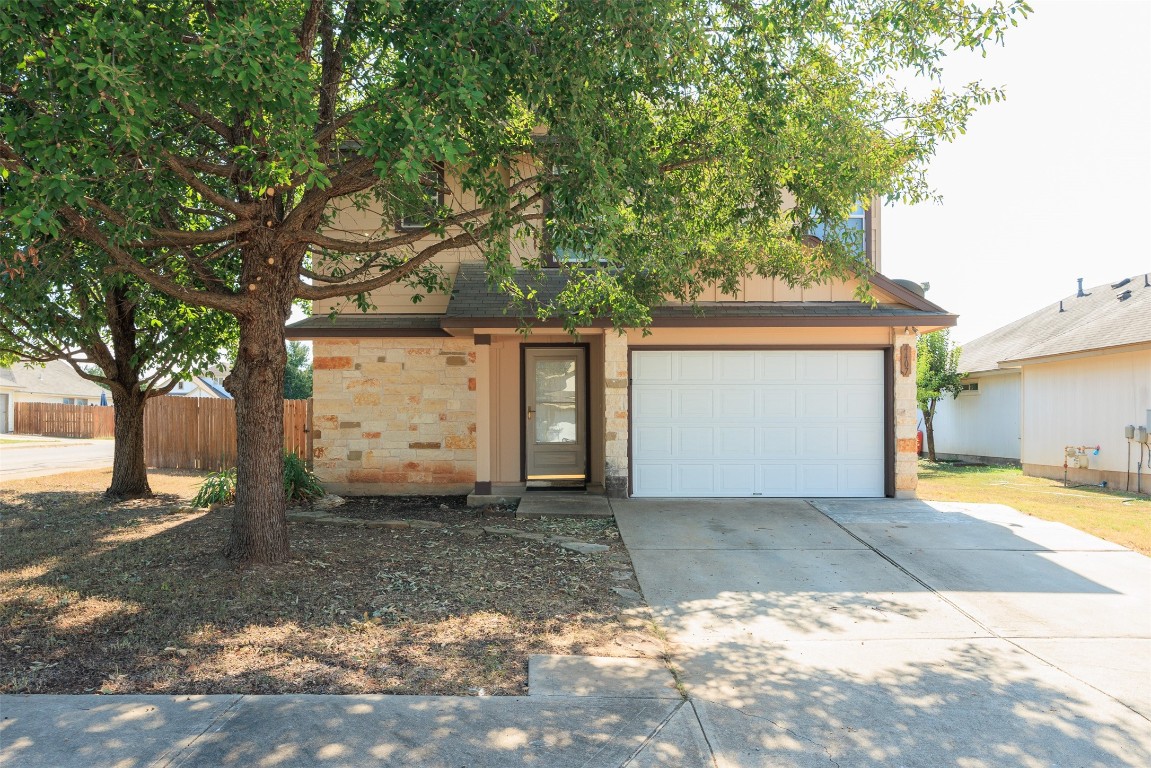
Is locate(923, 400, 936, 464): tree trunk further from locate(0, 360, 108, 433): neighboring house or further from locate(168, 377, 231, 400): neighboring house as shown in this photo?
locate(168, 377, 231, 400): neighboring house

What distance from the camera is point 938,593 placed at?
6.55m

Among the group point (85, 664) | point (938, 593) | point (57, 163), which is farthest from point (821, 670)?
point (57, 163)

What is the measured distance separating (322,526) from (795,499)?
6.66 m

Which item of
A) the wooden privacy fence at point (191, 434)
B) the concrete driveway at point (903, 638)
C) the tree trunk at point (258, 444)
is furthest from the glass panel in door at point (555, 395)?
the wooden privacy fence at point (191, 434)

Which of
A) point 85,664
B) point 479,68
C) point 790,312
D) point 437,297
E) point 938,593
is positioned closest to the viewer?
point 85,664

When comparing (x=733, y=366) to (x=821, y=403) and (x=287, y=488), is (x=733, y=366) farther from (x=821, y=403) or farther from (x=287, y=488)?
(x=287, y=488)

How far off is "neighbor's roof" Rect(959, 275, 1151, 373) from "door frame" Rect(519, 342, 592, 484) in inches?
433

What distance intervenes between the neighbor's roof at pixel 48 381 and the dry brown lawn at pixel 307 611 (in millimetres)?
34268


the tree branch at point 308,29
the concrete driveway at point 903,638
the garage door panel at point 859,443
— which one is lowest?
the concrete driveway at point 903,638

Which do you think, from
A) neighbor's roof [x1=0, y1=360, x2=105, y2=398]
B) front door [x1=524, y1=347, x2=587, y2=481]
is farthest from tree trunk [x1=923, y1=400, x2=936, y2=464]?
neighbor's roof [x1=0, y1=360, x2=105, y2=398]

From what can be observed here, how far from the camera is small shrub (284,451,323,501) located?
1108cm

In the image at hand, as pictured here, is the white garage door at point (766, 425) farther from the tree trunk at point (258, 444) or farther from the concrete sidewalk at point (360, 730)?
the concrete sidewalk at point (360, 730)

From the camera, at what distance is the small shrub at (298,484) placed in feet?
36.3

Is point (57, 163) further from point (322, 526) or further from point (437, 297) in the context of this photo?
point (437, 297)
